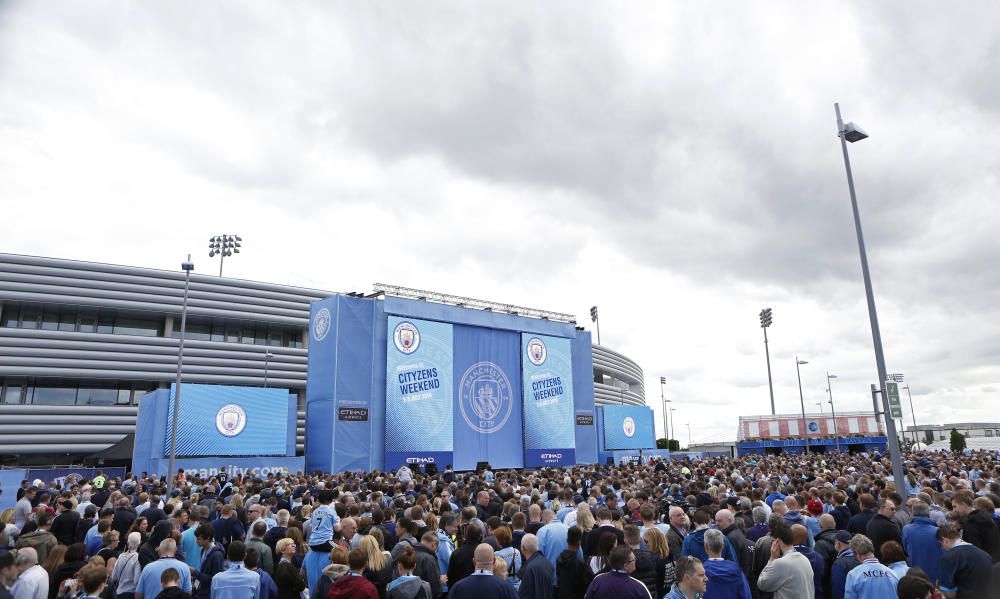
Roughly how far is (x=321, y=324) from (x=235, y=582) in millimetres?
23098

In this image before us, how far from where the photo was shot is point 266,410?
27.2 m

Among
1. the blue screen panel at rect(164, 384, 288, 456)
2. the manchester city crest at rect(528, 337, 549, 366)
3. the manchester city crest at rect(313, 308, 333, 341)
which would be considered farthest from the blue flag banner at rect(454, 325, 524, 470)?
the blue screen panel at rect(164, 384, 288, 456)

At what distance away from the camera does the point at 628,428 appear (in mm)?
44938

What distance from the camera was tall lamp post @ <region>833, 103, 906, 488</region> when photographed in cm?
1093

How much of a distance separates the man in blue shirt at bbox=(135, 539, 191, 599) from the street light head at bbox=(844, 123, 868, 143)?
1354cm

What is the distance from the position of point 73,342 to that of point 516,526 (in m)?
41.0

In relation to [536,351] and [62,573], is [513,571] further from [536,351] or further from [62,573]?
[536,351]

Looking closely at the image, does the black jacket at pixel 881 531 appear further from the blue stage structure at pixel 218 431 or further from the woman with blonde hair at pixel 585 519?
the blue stage structure at pixel 218 431

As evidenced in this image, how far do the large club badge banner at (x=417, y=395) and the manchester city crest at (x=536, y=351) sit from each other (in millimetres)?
5723

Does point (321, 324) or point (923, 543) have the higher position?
point (321, 324)

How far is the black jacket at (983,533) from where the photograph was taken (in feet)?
22.3

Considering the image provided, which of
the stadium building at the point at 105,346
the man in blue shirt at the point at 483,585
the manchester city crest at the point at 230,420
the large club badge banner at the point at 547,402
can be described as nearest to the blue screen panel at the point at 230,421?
the manchester city crest at the point at 230,420

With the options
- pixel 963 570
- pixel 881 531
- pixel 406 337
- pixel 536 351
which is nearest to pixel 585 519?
pixel 881 531

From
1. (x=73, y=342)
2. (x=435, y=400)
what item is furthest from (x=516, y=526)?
(x=73, y=342)
